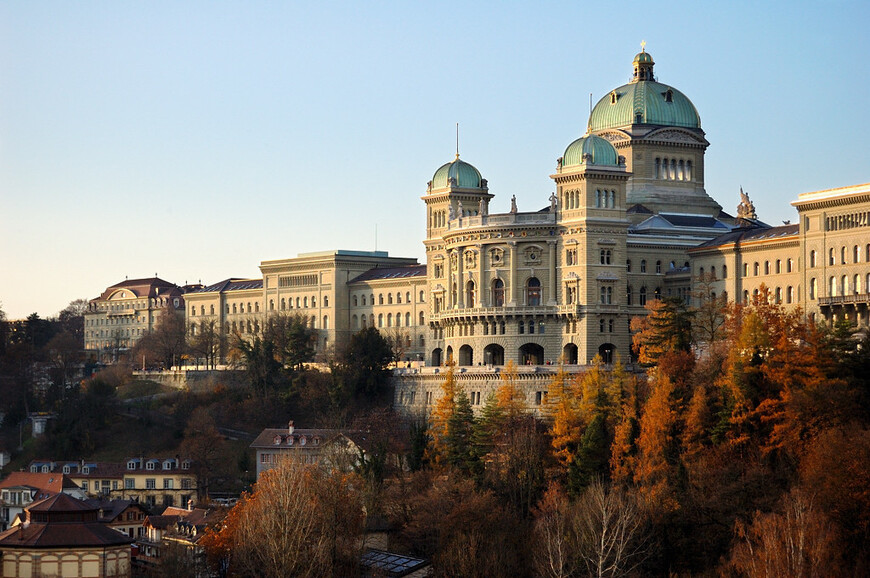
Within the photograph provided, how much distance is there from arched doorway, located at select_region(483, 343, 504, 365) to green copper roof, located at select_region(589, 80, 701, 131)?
22.2 m

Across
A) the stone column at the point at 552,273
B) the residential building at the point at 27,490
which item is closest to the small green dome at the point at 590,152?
the stone column at the point at 552,273

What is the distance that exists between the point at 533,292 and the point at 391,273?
3688cm

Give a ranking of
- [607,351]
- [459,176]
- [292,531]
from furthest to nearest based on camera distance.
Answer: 1. [459,176]
2. [607,351]
3. [292,531]

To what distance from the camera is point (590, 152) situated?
460 ft

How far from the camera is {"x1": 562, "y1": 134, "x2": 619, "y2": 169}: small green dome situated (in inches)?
5522

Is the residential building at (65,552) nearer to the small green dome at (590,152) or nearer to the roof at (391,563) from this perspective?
the roof at (391,563)

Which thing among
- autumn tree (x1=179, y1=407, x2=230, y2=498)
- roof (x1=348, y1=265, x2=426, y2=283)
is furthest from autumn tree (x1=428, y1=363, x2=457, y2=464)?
roof (x1=348, y1=265, x2=426, y2=283)

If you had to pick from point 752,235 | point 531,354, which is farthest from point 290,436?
point 752,235

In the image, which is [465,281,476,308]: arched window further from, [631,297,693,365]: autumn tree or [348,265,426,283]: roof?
[631,297,693,365]: autumn tree

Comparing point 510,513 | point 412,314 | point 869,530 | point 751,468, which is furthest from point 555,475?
point 412,314

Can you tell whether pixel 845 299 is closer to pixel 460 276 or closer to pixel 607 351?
pixel 607 351

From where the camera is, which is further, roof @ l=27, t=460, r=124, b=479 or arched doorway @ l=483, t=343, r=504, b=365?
arched doorway @ l=483, t=343, r=504, b=365

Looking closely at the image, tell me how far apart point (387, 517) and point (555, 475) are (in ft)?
38.4

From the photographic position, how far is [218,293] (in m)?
199
